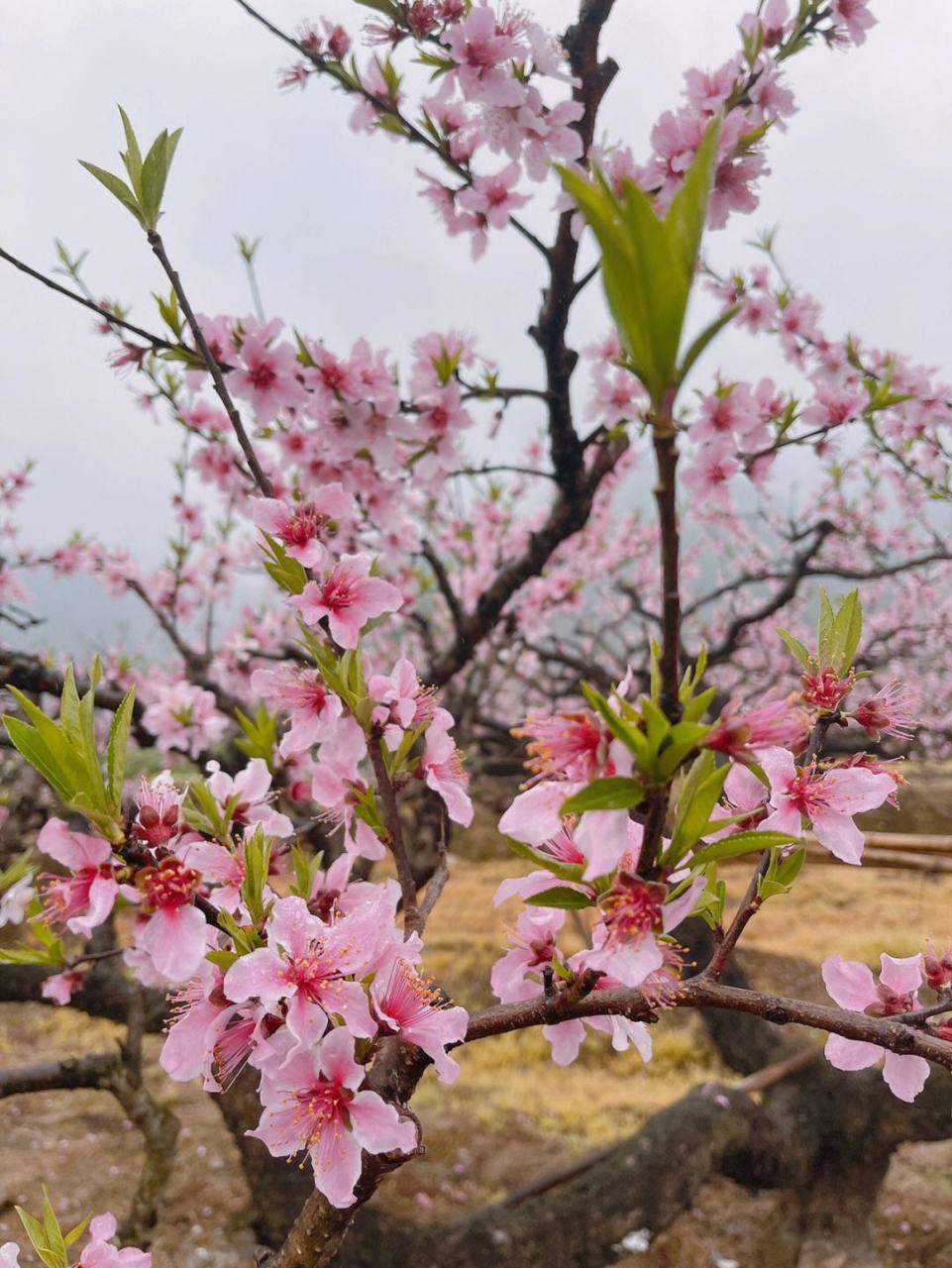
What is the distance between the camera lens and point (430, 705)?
47.1 inches

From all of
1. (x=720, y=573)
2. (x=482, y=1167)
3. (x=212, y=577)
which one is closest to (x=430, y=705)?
(x=482, y=1167)

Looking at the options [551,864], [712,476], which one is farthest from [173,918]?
[712,476]

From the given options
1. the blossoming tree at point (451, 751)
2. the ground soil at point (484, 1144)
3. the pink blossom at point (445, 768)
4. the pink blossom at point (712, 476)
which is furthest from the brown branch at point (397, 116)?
the ground soil at point (484, 1144)

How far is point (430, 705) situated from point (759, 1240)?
361 centimetres

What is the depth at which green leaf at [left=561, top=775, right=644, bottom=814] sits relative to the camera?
56 centimetres

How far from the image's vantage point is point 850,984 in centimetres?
100

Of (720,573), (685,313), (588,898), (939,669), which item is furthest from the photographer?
(720,573)

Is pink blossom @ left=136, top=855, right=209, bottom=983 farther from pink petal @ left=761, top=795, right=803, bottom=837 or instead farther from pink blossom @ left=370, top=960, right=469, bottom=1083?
pink petal @ left=761, top=795, right=803, bottom=837

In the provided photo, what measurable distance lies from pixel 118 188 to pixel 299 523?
59cm

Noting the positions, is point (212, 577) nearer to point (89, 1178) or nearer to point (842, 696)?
point (89, 1178)

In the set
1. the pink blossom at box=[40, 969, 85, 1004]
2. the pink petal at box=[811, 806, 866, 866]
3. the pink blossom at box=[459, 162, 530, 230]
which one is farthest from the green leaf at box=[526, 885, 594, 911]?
the pink blossom at box=[459, 162, 530, 230]

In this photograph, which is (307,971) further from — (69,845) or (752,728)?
(752,728)

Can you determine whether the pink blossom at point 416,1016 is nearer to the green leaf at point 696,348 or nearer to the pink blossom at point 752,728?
the pink blossom at point 752,728

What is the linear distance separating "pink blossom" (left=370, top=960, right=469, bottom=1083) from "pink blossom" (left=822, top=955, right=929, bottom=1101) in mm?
492
